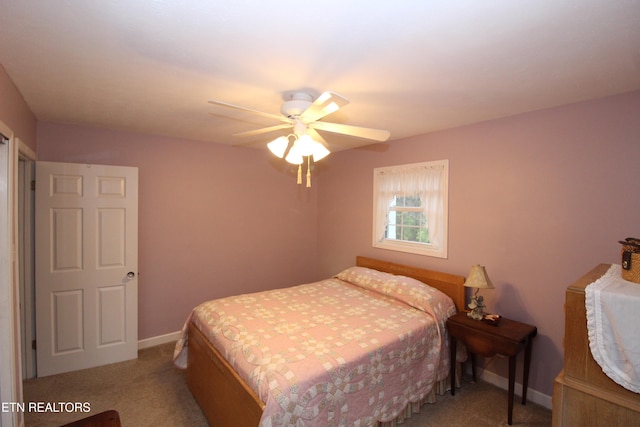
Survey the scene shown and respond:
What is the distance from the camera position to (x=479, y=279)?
2.56m

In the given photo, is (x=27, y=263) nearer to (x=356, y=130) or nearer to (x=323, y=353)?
(x=323, y=353)

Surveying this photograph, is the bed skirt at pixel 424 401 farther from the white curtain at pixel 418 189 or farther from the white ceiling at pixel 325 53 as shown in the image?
the white ceiling at pixel 325 53

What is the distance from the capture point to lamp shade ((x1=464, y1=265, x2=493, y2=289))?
2533 millimetres

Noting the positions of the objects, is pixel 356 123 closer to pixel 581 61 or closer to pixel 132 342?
pixel 581 61

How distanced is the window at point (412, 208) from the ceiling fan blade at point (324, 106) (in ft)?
5.72

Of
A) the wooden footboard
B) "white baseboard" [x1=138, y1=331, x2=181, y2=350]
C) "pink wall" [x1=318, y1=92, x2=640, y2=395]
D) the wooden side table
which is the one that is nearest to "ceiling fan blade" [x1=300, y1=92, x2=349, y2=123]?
"pink wall" [x1=318, y1=92, x2=640, y2=395]

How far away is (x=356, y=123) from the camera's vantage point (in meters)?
2.76

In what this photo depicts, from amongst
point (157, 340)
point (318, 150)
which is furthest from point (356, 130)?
point (157, 340)

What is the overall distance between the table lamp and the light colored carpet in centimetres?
70

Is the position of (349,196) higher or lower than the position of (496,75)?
lower

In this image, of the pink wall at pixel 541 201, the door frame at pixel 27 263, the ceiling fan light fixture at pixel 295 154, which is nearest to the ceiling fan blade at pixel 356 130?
the ceiling fan light fixture at pixel 295 154

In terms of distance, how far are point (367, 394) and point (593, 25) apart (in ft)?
7.29

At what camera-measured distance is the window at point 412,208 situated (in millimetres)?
3135

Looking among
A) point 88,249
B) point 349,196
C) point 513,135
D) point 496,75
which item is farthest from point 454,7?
point 88,249
